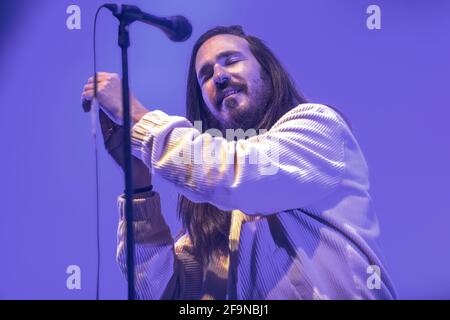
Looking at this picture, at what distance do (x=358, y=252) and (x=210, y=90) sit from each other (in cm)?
65

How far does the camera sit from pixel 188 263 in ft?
6.55

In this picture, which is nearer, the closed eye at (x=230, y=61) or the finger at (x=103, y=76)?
the finger at (x=103, y=76)

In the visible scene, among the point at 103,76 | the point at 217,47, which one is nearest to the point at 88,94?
the point at 103,76

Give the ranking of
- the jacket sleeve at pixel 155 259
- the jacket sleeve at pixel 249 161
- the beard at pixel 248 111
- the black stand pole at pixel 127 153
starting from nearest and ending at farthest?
the black stand pole at pixel 127 153
the jacket sleeve at pixel 249 161
the jacket sleeve at pixel 155 259
the beard at pixel 248 111

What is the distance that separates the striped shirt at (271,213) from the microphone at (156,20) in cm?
22

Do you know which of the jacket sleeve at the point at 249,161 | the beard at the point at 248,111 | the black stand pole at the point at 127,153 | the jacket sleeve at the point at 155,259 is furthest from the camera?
the beard at the point at 248,111

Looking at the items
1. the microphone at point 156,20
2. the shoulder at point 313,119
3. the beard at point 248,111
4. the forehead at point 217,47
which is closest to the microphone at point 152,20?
the microphone at point 156,20

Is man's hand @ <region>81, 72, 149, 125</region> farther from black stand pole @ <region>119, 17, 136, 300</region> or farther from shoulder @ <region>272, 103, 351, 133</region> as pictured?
shoulder @ <region>272, 103, 351, 133</region>

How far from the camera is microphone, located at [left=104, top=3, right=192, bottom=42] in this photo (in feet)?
5.40

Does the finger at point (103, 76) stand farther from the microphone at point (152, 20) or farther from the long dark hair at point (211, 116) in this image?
the long dark hair at point (211, 116)

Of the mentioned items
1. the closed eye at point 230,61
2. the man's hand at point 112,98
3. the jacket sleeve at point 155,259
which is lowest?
the jacket sleeve at point 155,259

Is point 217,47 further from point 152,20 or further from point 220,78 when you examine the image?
point 152,20

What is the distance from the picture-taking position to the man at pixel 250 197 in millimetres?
1831

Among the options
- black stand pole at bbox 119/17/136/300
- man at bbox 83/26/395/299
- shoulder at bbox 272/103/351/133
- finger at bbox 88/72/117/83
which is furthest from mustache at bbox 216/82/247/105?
black stand pole at bbox 119/17/136/300
